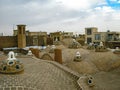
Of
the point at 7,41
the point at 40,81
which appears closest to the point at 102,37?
the point at 7,41

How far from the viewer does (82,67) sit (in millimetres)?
18297

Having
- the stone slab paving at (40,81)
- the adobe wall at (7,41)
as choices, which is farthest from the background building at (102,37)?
the stone slab paving at (40,81)

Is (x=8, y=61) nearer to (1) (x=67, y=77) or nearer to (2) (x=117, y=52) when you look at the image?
(1) (x=67, y=77)

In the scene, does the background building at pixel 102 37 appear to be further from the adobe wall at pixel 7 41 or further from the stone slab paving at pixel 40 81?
the stone slab paving at pixel 40 81

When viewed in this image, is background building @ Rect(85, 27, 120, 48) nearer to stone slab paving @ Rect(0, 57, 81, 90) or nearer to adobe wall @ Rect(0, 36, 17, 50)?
adobe wall @ Rect(0, 36, 17, 50)

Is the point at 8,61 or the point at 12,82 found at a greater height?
the point at 8,61

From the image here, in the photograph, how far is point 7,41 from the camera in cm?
2691

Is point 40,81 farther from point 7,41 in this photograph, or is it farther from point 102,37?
point 102,37

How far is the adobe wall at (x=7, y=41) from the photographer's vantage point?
26.5 m

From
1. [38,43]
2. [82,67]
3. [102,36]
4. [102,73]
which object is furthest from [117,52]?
[102,36]

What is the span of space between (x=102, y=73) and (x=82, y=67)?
2.56m

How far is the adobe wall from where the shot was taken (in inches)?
1043

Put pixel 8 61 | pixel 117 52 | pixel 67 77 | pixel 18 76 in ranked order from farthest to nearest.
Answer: pixel 117 52
pixel 67 77
pixel 8 61
pixel 18 76

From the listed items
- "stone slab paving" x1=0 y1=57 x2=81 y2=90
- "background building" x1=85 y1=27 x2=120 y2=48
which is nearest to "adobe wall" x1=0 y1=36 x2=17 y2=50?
"stone slab paving" x1=0 y1=57 x2=81 y2=90
